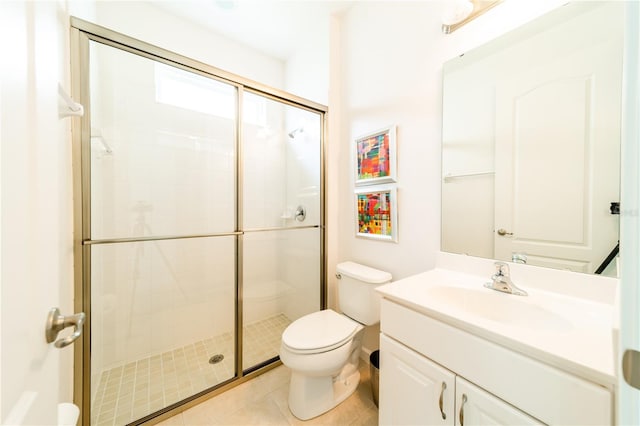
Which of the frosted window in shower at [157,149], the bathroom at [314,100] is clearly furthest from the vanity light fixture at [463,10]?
the frosted window in shower at [157,149]

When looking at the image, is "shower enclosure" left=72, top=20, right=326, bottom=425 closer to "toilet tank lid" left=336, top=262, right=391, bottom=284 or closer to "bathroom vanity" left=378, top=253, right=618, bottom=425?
"toilet tank lid" left=336, top=262, right=391, bottom=284

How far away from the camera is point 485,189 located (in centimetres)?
113

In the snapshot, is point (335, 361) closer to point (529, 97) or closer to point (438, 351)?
point (438, 351)

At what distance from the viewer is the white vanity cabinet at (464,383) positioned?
57cm

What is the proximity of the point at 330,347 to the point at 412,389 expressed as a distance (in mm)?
Answer: 443

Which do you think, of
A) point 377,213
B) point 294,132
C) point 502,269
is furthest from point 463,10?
point 294,132

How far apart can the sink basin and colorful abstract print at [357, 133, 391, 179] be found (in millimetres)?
788

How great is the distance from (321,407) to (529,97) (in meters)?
1.84

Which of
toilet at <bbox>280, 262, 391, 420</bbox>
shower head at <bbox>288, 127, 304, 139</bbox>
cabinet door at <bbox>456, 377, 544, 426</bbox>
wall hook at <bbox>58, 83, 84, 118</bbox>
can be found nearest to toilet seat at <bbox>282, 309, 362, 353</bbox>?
toilet at <bbox>280, 262, 391, 420</bbox>

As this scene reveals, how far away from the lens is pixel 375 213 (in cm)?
160

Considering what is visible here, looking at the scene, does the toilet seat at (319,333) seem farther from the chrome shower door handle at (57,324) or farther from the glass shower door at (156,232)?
the chrome shower door handle at (57,324)

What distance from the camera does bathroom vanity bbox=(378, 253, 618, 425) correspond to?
0.57m

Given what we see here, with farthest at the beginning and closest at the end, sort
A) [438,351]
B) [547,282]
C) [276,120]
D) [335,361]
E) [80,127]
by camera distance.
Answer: [276,120] → [335,361] → [80,127] → [547,282] → [438,351]

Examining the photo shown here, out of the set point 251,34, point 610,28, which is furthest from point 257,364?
point 251,34
